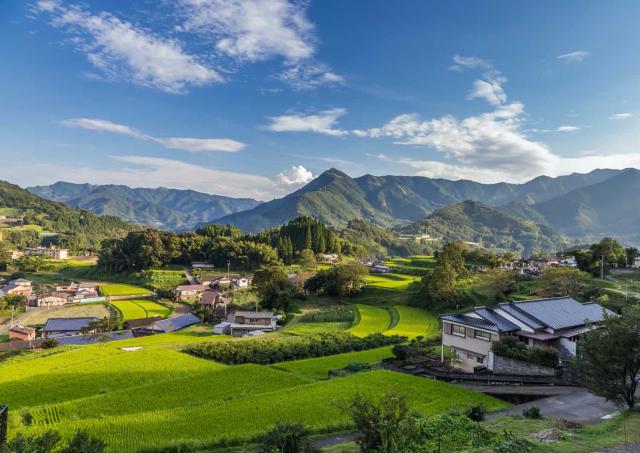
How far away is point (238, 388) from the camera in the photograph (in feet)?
67.3

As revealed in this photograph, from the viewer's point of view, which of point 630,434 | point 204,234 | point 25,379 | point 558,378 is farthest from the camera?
point 204,234

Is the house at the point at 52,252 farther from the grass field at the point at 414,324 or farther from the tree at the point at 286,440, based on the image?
the tree at the point at 286,440

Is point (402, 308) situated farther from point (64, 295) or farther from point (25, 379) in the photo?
point (64, 295)

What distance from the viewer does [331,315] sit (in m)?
45.8

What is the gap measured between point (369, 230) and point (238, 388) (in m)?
144

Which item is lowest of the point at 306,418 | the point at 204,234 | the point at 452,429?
the point at 306,418

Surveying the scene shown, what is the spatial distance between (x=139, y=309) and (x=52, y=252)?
7294cm

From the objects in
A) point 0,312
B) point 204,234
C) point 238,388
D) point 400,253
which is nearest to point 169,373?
point 238,388

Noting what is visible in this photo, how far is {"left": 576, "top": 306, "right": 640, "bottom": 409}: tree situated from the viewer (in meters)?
13.6

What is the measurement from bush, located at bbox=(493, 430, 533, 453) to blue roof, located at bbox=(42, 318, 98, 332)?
152 ft

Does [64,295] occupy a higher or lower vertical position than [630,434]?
lower

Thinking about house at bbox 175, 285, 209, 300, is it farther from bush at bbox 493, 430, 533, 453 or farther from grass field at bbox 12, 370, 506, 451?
bush at bbox 493, 430, 533, 453

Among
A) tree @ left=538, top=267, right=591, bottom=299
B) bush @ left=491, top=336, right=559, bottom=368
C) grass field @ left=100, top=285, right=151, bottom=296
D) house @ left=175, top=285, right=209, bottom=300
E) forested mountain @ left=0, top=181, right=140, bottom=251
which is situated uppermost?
forested mountain @ left=0, top=181, right=140, bottom=251

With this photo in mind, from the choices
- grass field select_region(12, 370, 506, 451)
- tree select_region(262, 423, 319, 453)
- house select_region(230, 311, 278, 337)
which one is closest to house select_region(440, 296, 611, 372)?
grass field select_region(12, 370, 506, 451)
